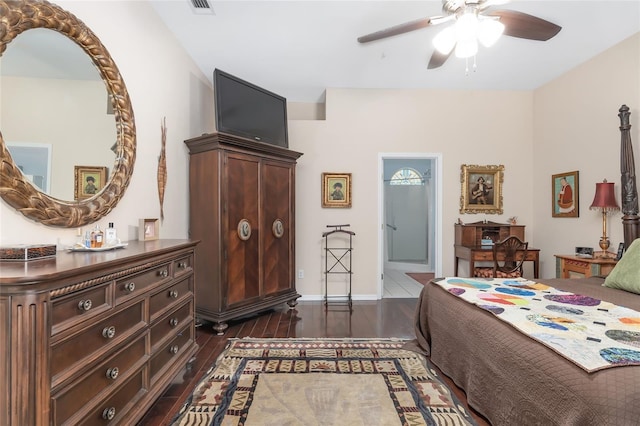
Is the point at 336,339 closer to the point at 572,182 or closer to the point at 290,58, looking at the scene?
the point at 290,58

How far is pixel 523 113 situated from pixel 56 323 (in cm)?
539

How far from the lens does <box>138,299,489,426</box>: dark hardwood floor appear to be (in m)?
1.97

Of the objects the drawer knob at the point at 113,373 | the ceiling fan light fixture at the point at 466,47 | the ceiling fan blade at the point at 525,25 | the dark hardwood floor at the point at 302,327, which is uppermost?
the ceiling fan blade at the point at 525,25

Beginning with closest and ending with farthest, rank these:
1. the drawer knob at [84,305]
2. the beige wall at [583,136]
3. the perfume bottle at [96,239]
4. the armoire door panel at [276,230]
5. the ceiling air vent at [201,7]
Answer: the drawer knob at [84,305] < the perfume bottle at [96,239] < the ceiling air vent at [201,7] < the beige wall at [583,136] < the armoire door panel at [276,230]

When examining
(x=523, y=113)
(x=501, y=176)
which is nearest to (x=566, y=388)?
(x=501, y=176)

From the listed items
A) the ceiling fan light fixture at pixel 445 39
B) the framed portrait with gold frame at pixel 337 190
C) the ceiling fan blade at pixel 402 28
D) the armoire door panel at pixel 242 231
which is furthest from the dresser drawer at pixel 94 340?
the framed portrait with gold frame at pixel 337 190

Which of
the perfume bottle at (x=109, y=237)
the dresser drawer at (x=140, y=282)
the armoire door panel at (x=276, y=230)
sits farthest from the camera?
the armoire door panel at (x=276, y=230)

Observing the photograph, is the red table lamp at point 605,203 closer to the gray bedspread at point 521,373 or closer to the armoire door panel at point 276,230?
the gray bedspread at point 521,373

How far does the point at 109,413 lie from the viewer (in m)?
1.28

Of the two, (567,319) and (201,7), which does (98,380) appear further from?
(201,7)

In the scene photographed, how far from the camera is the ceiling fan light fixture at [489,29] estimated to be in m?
1.84

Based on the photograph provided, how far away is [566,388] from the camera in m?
1.07

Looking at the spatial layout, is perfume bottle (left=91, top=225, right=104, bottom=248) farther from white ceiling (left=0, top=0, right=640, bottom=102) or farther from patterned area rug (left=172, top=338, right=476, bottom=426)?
patterned area rug (left=172, top=338, right=476, bottom=426)

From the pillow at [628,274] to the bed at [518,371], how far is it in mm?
40
